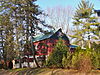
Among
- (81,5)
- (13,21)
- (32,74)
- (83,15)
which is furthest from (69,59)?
(81,5)

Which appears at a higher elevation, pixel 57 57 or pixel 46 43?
pixel 46 43

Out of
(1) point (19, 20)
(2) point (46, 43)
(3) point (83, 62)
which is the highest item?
(1) point (19, 20)

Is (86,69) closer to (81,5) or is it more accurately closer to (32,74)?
(32,74)

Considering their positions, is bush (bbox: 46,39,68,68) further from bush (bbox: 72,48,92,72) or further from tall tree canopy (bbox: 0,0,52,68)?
tall tree canopy (bbox: 0,0,52,68)

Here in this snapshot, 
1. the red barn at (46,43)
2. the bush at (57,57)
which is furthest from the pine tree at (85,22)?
the bush at (57,57)

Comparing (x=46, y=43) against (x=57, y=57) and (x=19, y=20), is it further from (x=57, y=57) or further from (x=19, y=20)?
(x=57, y=57)

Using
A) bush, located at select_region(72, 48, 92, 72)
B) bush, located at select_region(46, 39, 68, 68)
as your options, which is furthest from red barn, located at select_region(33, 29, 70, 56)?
bush, located at select_region(72, 48, 92, 72)

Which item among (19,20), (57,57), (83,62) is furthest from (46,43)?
(83,62)

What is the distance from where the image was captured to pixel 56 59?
16.2 meters

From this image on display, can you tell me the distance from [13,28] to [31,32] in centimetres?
242

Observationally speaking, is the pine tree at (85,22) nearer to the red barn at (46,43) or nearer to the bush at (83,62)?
the red barn at (46,43)

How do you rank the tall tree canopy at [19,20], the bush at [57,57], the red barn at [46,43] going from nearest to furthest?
the bush at [57,57] < the tall tree canopy at [19,20] < the red barn at [46,43]

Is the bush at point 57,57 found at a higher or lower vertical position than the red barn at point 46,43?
lower

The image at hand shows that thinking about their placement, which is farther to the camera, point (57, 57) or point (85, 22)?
point (85, 22)
